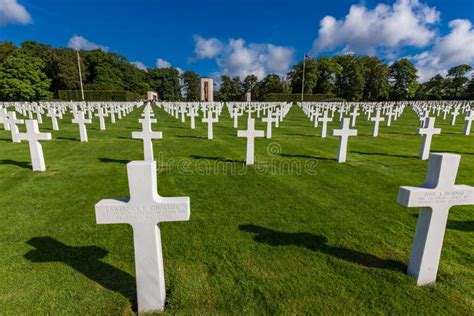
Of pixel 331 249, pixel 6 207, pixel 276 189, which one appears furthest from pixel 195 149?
pixel 331 249

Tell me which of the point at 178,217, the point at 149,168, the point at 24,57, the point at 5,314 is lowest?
the point at 5,314

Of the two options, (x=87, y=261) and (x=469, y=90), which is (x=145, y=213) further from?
(x=469, y=90)

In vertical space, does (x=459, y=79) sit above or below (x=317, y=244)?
above

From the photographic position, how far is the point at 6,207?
4.05m

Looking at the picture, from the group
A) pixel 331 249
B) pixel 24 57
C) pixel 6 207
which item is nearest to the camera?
pixel 331 249

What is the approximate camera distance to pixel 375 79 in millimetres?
67188

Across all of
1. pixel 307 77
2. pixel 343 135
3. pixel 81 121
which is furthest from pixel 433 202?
pixel 307 77

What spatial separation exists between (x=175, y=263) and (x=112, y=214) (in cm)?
109

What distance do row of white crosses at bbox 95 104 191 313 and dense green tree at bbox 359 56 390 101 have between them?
77.6m

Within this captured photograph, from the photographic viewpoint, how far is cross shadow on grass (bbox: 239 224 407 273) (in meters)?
2.65

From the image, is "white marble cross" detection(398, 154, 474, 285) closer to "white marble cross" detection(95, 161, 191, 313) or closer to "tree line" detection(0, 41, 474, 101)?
"white marble cross" detection(95, 161, 191, 313)

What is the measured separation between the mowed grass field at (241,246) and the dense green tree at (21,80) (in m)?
45.9

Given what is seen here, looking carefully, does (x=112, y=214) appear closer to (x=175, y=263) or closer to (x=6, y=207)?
(x=175, y=263)

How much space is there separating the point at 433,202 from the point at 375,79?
253 feet
